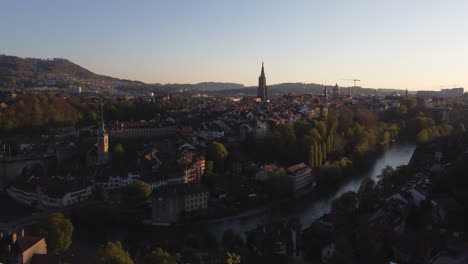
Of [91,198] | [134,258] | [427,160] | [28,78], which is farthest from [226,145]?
[28,78]

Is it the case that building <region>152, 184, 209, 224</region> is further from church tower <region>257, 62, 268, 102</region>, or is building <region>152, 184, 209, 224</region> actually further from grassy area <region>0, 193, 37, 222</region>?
church tower <region>257, 62, 268, 102</region>

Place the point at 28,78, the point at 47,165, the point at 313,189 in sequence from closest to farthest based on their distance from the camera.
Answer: the point at 313,189 < the point at 47,165 < the point at 28,78

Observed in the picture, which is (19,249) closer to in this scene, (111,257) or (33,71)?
(111,257)

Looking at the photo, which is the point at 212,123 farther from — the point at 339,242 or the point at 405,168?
the point at 339,242

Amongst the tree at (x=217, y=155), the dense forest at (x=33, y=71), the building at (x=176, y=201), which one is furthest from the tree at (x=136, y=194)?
the dense forest at (x=33, y=71)

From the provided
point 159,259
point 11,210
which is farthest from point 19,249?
point 11,210

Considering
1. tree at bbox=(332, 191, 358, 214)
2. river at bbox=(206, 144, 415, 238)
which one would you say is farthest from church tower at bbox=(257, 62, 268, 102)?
tree at bbox=(332, 191, 358, 214)
